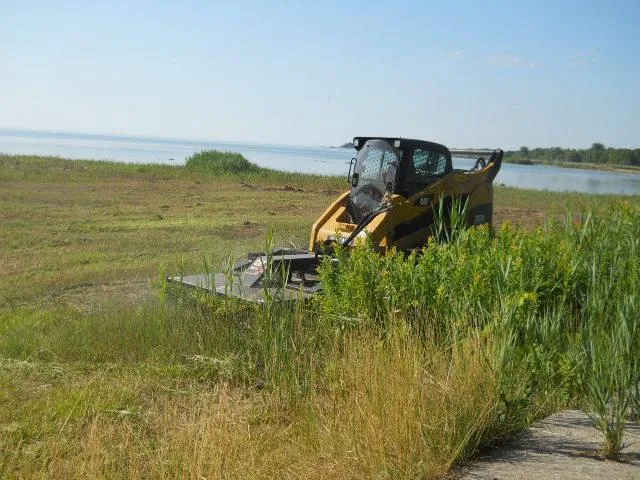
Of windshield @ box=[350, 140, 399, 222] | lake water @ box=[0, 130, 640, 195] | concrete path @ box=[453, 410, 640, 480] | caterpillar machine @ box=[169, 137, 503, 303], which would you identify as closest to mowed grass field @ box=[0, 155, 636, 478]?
concrete path @ box=[453, 410, 640, 480]

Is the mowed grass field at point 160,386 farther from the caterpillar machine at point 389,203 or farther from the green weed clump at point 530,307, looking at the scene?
the caterpillar machine at point 389,203

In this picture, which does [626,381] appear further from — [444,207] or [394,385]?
[444,207]

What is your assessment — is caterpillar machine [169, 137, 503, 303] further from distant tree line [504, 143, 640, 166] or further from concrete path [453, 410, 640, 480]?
distant tree line [504, 143, 640, 166]

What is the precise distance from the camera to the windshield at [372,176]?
10.6 meters

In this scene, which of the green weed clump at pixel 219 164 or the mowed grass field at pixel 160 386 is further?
the green weed clump at pixel 219 164

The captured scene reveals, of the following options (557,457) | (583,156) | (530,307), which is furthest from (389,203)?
(583,156)

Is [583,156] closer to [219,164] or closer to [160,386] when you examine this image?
[219,164]

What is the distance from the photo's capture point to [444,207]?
1078 cm

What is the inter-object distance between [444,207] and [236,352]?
4524mm

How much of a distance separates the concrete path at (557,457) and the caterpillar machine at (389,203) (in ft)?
16.4

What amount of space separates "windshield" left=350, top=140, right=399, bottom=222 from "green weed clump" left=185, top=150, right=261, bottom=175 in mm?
21330

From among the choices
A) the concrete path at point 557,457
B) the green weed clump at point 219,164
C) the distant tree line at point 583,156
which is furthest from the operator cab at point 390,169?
the distant tree line at point 583,156

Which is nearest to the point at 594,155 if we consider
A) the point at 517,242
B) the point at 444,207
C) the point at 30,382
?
the point at 444,207

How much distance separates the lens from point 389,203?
10.1m
